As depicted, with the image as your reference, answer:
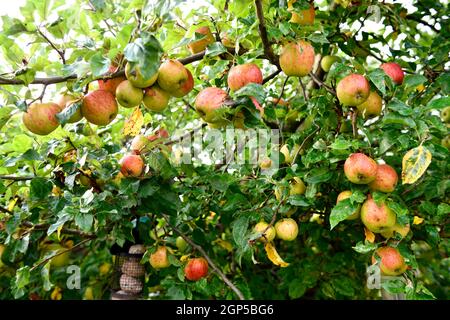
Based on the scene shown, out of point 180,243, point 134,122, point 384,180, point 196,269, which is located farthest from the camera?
point 180,243

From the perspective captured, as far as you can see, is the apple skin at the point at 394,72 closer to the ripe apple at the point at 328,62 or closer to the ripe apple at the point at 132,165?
the ripe apple at the point at 328,62

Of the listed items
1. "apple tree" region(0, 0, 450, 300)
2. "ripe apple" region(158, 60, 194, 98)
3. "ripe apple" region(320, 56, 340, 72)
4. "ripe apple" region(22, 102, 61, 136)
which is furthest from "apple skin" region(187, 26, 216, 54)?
"ripe apple" region(320, 56, 340, 72)

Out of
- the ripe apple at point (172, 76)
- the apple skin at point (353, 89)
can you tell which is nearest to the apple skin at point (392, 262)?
the apple skin at point (353, 89)

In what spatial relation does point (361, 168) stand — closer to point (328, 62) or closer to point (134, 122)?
point (134, 122)

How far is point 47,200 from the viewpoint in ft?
5.15

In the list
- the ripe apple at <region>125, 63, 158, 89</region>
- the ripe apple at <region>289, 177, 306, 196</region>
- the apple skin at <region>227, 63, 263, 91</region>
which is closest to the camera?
the ripe apple at <region>125, 63, 158, 89</region>

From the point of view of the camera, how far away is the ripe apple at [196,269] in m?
1.67

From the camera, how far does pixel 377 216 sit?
4.04ft

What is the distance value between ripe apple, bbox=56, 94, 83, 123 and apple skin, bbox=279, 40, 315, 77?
590 mm

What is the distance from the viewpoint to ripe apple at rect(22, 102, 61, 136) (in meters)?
1.14

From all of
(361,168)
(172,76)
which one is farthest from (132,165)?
(361,168)

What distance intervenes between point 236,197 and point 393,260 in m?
0.55

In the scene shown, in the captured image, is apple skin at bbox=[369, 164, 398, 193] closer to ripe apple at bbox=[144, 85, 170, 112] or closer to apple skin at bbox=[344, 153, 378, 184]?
apple skin at bbox=[344, 153, 378, 184]

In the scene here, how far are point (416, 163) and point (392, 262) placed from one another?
0.35 meters
